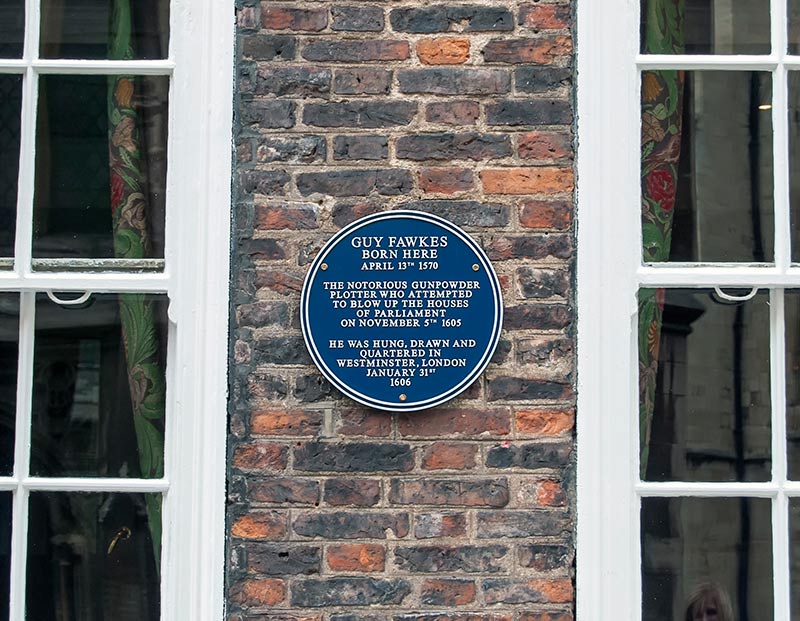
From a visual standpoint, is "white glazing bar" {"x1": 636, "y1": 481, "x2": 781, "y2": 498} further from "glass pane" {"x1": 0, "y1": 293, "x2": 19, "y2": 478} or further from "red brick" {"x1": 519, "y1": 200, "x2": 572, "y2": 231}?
"glass pane" {"x1": 0, "y1": 293, "x2": 19, "y2": 478}

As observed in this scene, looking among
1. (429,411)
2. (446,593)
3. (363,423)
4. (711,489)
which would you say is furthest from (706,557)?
(363,423)

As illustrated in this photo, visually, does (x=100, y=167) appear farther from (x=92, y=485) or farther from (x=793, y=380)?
(x=793, y=380)

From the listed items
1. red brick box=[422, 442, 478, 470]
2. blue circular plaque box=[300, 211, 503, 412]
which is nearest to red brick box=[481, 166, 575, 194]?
blue circular plaque box=[300, 211, 503, 412]

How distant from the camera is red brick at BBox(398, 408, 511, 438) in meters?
3.32

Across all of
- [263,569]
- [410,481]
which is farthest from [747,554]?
[263,569]

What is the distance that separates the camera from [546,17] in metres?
3.42

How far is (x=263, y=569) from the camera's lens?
3277 mm

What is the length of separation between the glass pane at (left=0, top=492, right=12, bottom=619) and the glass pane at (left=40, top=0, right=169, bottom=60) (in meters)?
1.24

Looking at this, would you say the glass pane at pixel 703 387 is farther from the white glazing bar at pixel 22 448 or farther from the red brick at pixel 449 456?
the white glazing bar at pixel 22 448

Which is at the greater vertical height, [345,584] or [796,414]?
[796,414]

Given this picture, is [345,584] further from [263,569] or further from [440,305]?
[440,305]

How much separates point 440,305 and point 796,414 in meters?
1.03

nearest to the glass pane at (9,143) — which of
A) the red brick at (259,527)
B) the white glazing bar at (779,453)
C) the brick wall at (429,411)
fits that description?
the brick wall at (429,411)

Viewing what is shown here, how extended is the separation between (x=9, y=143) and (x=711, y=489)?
7.08 ft
